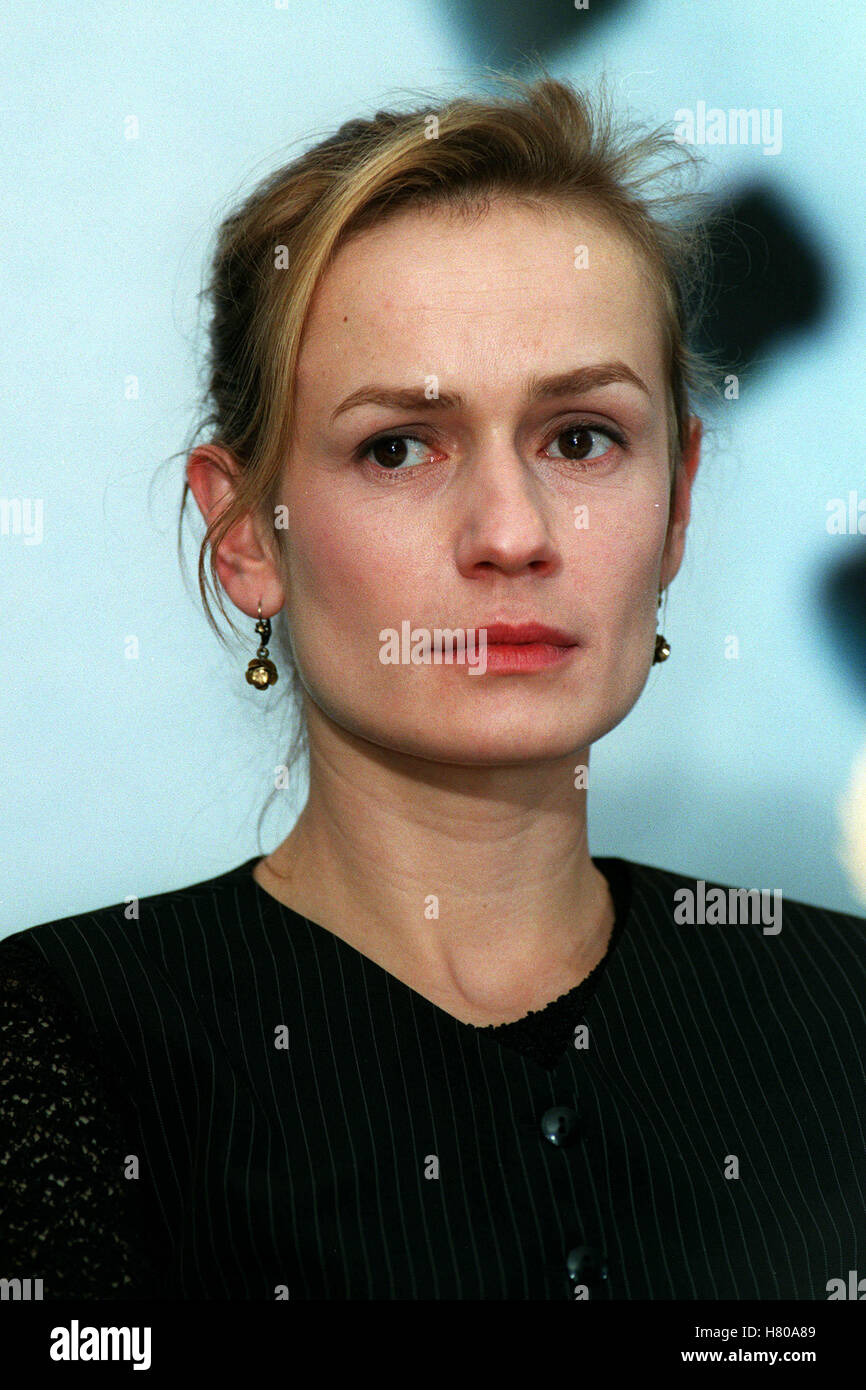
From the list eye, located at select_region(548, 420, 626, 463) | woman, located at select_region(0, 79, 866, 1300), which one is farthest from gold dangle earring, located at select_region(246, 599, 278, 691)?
eye, located at select_region(548, 420, 626, 463)

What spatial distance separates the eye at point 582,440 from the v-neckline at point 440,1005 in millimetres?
503

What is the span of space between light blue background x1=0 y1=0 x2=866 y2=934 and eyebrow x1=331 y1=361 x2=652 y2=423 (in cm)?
59

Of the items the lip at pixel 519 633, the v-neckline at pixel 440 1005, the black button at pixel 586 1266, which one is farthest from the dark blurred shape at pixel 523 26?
the black button at pixel 586 1266

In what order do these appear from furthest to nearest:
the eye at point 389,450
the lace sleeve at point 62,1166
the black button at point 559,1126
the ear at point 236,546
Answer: the ear at point 236,546
the eye at point 389,450
the black button at point 559,1126
the lace sleeve at point 62,1166

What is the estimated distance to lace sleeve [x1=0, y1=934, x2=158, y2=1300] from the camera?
133 cm

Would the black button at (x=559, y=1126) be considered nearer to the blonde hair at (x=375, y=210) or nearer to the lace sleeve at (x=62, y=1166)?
the lace sleeve at (x=62, y=1166)

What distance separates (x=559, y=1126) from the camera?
145cm

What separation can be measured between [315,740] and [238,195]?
82cm

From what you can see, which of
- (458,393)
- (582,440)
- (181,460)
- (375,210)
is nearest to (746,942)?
(582,440)

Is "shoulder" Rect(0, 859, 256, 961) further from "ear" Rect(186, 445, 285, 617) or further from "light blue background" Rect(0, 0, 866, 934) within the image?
"light blue background" Rect(0, 0, 866, 934)

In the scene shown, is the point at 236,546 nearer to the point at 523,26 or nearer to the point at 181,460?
the point at 181,460

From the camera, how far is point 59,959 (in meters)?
1.50

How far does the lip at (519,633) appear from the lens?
150 cm

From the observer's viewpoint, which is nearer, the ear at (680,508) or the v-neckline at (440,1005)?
the v-neckline at (440,1005)
